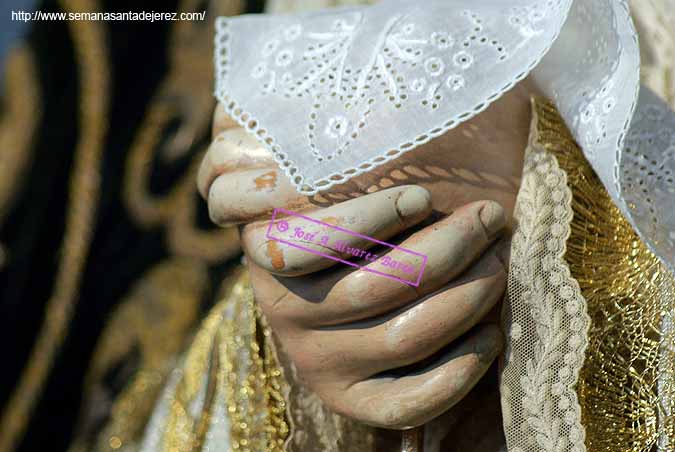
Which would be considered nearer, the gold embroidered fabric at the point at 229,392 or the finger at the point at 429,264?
the finger at the point at 429,264

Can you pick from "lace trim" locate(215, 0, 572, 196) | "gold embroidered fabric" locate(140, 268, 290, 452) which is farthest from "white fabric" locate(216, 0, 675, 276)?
"gold embroidered fabric" locate(140, 268, 290, 452)

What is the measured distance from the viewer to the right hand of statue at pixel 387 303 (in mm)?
377

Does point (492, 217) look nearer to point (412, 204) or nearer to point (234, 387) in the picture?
point (412, 204)

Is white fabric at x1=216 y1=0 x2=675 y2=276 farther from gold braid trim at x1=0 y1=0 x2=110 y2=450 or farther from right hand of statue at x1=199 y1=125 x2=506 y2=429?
gold braid trim at x1=0 y1=0 x2=110 y2=450

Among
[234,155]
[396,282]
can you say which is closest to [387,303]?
[396,282]

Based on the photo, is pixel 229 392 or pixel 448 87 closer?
pixel 448 87

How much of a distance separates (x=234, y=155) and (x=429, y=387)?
155 mm

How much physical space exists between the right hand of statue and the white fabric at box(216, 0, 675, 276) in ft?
0.08

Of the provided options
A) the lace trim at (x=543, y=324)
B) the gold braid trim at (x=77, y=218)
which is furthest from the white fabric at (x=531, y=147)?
the gold braid trim at (x=77, y=218)

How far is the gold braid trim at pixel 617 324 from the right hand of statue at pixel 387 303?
5 cm

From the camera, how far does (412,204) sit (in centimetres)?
38

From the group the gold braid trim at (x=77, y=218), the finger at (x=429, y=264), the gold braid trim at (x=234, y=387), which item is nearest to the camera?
the finger at (x=429, y=264)

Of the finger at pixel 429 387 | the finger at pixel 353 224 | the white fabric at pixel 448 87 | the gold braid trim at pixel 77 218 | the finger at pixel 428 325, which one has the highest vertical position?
the white fabric at pixel 448 87

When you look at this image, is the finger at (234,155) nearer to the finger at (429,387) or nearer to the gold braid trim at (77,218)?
the finger at (429,387)
